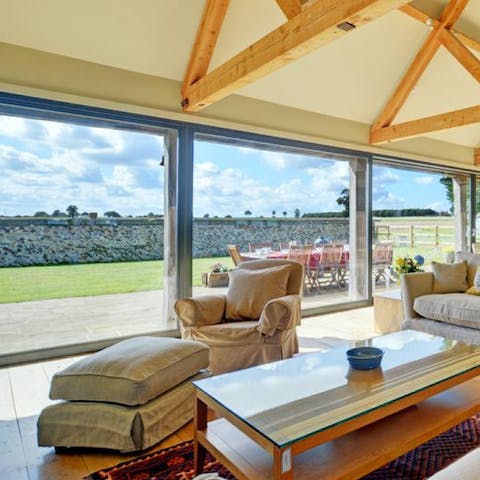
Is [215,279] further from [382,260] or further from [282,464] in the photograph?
[282,464]

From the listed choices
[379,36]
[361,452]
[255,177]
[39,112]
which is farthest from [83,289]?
[379,36]

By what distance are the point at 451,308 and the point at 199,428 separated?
2.59 m

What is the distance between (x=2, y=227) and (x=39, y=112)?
1.03 m

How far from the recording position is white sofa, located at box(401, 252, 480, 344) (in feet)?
10.8

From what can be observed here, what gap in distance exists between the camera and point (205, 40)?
366 cm

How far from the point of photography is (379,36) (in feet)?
14.9

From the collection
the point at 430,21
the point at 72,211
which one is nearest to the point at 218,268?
the point at 72,211

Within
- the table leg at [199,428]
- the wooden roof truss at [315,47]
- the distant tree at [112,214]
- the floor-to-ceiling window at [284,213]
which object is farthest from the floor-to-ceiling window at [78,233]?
the table leg at [199,428]

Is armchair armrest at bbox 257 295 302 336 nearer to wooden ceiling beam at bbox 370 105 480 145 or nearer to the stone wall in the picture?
the stone wall

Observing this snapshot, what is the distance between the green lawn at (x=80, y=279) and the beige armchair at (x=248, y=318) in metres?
1.09

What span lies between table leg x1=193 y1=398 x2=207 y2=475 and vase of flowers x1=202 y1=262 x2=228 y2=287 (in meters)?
2.57

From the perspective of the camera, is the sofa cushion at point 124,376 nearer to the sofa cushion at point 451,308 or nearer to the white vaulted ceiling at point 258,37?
the sofa cushion at point 451,308

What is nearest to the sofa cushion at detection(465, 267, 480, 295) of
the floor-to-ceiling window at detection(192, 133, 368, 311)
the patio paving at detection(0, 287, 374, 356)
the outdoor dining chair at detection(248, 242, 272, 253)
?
the patio paving at detection(0, 287, 374, 356)

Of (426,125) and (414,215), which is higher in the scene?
(426,125)
